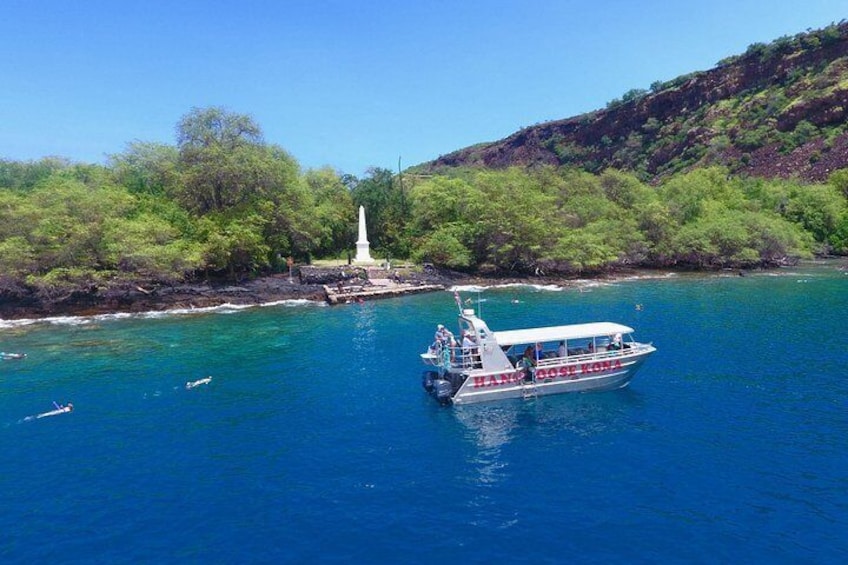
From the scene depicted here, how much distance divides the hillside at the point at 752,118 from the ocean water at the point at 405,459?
367ft

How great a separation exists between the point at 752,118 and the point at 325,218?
13214 cm

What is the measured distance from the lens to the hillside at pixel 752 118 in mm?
133500

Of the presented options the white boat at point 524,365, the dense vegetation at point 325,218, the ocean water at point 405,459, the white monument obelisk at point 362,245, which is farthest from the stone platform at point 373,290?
the white boat at point 524,365

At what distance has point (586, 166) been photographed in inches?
7692

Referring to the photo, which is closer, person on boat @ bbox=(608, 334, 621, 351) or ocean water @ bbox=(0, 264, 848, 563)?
ocean water @ bbox=(0, 264, 848, 563)

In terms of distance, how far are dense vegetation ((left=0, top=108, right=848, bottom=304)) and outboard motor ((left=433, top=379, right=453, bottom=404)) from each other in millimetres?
44920

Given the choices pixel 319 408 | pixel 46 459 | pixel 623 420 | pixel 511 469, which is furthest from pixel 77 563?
pixel 623 420

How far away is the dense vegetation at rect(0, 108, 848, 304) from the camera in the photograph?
6338cm

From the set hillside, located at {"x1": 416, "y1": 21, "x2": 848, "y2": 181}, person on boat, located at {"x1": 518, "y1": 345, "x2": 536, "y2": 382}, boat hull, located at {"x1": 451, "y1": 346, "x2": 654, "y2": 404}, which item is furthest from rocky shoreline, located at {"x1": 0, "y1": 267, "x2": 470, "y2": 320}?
hillside, located at {"x1": 416, "y1": 21, "x2": 848, "y2": 181}

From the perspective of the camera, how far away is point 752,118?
15300 centimetres

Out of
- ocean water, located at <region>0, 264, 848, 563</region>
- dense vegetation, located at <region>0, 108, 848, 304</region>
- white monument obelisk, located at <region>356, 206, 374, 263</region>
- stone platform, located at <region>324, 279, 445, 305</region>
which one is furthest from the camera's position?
white monument obelisk, located at <region>356, 206, 374, 263</region>

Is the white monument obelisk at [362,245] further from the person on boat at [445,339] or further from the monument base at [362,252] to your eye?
the person on boat at [445,339]

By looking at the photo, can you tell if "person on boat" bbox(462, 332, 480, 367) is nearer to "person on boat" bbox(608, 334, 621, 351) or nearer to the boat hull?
the boat hull

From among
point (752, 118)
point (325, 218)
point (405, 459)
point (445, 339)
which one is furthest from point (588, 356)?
point (752, 118)
